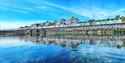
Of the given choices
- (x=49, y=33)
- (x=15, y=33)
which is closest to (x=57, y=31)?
(x=49, y=33)

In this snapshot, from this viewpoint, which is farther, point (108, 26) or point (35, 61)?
point (108, 26)

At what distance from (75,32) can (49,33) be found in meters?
0.99

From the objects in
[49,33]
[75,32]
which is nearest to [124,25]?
[75,32]

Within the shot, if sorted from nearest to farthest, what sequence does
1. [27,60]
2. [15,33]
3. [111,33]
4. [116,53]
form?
[27,60]
[116,53]
[111,33]
[15,33]

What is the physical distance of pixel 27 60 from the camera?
4.43m

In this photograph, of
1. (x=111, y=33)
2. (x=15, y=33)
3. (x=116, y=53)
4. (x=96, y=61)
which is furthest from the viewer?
(x=15, y=33)

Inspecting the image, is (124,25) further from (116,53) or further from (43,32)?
(116,53)

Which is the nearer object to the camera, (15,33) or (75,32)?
(75,32)

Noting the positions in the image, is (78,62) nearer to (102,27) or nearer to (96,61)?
(96,61)

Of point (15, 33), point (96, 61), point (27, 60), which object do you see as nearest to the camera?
point (96, 61)

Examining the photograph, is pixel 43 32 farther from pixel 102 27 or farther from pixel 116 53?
pixel 116 53

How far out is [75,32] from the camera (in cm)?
1114

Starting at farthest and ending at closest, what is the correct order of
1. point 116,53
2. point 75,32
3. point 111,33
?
1. point 75,32
2. point 111,33
3. point 116,53

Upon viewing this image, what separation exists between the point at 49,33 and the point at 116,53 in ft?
21.6
